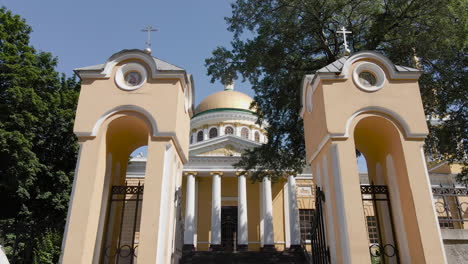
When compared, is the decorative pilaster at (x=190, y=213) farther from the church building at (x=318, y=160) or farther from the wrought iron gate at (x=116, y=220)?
the church building at (x=318, y=160)

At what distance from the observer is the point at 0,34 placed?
46.9 ft

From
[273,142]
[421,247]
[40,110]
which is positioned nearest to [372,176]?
[421,247]

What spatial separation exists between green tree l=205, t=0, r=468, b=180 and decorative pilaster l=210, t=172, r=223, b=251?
29.4ft

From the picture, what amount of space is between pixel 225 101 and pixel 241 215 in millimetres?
13630

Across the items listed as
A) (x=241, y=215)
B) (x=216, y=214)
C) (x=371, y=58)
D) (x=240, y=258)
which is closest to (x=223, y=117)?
(x=216, y=214)

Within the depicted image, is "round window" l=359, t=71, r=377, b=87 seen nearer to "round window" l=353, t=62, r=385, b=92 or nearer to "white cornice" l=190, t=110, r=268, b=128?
"round window" l=353, t=62, r=385, b=92

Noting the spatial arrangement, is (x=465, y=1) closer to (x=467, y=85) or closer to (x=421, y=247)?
(x=467, y=85)

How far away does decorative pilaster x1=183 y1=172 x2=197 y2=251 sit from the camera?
20.8 meters

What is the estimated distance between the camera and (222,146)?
25062mm

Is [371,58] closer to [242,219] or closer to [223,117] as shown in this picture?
[242,219]

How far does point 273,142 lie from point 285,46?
11.1ft

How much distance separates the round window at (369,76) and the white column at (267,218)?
14.2 meters

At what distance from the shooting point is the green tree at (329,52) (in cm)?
1060

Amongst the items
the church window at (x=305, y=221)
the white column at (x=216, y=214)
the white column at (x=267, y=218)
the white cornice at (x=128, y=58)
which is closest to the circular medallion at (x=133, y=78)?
the white cornice at (x=128, y=58)
